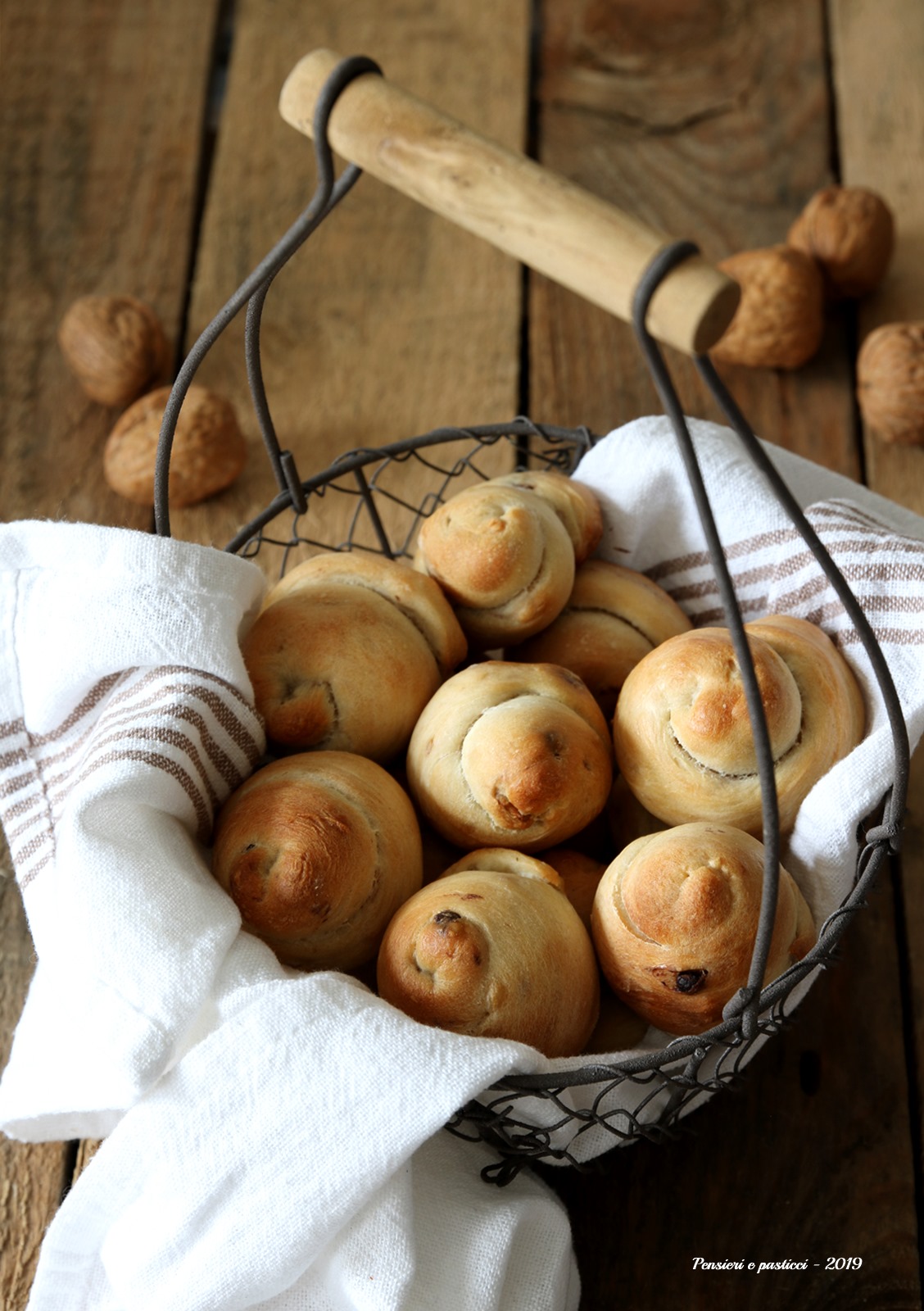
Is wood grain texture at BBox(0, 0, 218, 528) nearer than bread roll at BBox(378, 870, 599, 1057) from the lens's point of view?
No

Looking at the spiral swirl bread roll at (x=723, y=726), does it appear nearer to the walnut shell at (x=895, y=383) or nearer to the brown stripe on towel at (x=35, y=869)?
the brown stripe on towel at (x=35, y=869)

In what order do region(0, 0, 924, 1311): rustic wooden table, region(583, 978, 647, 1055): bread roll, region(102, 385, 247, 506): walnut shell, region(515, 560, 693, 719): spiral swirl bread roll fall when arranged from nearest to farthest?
region(583, 978, 647, 1055): bread roll < region(515, 560, 693, 719): spiral swirl bread roll < region(0, 0, 924, 1311): rustic wooden table < region(102, 385, 247, 506): walnut shell

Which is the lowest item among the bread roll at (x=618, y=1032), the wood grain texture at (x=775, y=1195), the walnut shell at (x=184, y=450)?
the wood grain texture at (x=775, y=1195)

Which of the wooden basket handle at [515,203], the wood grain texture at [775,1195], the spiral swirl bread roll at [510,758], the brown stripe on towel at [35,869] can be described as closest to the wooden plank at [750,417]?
the wood grain texture at [775,1195]

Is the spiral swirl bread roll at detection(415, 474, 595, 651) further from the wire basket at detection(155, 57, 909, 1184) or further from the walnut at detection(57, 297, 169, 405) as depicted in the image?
the walnut at detection(57, 297, 169, 405)

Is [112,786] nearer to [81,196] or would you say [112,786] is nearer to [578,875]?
[578,875]

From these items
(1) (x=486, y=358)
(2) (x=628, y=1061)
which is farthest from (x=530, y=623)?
(1) (x=486, y=358)

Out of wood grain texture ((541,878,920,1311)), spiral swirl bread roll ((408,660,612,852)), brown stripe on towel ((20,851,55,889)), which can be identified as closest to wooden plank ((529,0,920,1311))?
wood grain texture ((541,878,920,1311))
